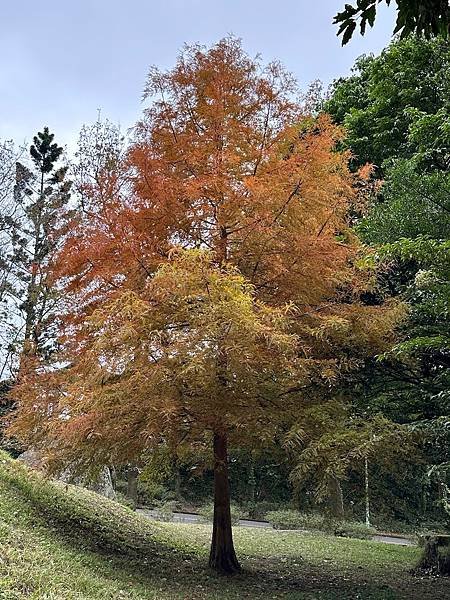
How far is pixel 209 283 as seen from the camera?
570 centimetres

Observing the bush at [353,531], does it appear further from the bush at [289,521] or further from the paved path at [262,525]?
the bush at [289,521]

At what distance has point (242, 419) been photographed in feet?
20.3

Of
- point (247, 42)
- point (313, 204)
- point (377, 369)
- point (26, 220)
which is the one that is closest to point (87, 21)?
point (247, 42)

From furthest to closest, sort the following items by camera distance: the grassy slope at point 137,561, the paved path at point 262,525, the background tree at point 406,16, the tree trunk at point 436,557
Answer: the paved path at point 262,525 < the tree trunk at point 436,557 < the grassy slope at point 137,561 < the background tree at point 406,16

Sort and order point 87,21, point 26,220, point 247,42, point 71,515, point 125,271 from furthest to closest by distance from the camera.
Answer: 1. point 26,220
2. point 71,515
3. point 247,42
4. point 87,21
5. point 125,271

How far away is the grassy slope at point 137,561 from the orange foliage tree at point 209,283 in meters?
0.87

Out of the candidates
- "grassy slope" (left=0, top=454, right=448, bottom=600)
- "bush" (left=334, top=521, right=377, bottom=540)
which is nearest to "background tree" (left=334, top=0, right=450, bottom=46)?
"grassy slope" (left=0, top=454, right=448, bottom=600)

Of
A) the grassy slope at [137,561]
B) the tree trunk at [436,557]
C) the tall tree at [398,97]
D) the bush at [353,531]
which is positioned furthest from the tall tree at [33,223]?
the tree trunk at [436,557]

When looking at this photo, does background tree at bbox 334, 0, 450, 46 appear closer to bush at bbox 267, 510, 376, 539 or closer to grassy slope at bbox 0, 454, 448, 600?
grassy slope at bbox 0, 454, 448, 600

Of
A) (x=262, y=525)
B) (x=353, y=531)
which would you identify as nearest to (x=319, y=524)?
(x=353, y=531)

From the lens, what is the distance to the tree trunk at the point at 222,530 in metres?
7.59

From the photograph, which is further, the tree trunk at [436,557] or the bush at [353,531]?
the bush at [353,531]

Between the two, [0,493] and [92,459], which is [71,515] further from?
[92,459]

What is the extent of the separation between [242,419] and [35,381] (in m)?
2.96
